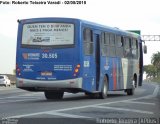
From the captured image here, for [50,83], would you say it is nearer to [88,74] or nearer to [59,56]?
[59,56]

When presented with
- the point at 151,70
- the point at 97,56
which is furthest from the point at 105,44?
the point at 151,70

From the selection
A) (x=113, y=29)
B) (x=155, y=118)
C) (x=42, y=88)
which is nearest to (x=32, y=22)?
(x=42, y=88)

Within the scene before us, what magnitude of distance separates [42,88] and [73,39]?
2.39 meters

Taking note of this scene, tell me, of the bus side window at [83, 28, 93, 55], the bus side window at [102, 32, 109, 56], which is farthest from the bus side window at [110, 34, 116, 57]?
the bus side window at [83, 28, 93, 55]

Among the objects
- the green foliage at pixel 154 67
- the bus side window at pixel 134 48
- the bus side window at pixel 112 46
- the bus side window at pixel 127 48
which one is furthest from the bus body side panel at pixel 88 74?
the green foliage at pixel 154 67

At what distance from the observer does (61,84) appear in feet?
77.3

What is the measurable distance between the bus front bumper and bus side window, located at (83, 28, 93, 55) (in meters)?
1.58

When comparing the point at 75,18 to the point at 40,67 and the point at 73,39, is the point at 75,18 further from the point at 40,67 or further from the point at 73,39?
the point at 40,67

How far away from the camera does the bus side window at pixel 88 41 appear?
24409 mm

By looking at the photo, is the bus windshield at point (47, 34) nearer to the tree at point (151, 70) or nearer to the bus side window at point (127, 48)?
the bus side window at point (127, 48)

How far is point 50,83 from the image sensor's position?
23719 mm

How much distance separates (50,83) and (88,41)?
8.46 ft

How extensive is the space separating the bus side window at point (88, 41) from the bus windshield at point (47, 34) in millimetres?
817

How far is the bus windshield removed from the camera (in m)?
23.9
